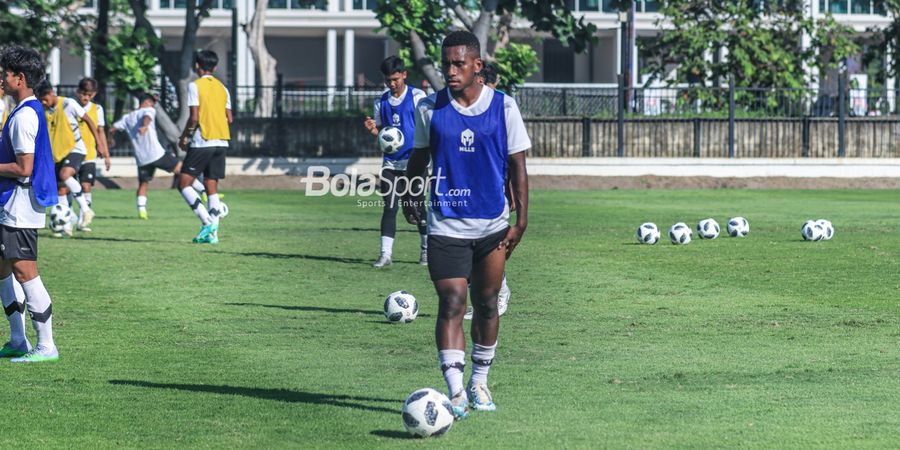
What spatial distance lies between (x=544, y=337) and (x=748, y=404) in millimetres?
2706

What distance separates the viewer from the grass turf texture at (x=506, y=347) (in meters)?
7.09

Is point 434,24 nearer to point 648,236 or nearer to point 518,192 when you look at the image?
point 648,236

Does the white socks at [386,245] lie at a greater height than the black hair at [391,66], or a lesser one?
lesser

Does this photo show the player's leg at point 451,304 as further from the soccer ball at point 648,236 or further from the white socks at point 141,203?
the white socks at point 141,203

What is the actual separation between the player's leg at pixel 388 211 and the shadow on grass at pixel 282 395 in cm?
673

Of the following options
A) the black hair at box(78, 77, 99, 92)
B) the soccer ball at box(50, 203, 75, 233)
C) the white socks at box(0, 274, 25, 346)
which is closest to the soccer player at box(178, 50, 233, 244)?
the soccer ball at box(50, 203, 75, 233)

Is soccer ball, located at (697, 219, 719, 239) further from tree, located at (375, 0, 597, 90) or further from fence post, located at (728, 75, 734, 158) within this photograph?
fence post, located at (728, 75, 734, 158)

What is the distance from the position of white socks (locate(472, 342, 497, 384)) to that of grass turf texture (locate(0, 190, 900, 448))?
211mm

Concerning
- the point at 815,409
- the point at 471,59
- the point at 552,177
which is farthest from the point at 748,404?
the point at 552,177

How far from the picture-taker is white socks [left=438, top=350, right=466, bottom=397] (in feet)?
23.9

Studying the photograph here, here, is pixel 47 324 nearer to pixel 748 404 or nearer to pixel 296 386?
pixel 296 386

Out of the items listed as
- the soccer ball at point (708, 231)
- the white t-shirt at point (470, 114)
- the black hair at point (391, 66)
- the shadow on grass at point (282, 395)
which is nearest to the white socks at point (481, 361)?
the shadow on grass at point (282, 395)

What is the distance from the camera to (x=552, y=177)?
34938 millimetres

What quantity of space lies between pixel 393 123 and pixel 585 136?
874 inches
